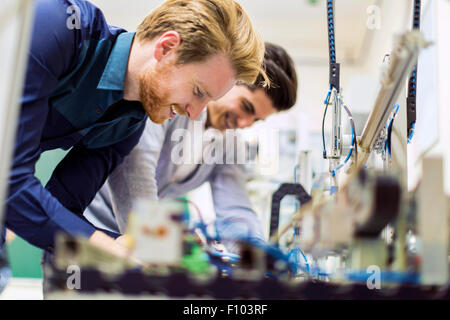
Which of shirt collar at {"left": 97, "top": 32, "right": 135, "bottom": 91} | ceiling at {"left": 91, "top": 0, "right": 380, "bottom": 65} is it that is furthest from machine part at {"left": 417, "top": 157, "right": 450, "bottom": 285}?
ceiling at {"left": 91, "top": 0, "right": 380, "bottom": 65}

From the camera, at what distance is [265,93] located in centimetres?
160

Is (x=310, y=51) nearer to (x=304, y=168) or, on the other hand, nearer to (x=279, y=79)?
(x=279, y=79)

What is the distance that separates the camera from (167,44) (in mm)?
964

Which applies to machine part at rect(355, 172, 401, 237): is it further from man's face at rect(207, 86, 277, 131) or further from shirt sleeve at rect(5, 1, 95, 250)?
man's face at rect(207, 86, 277, 131)

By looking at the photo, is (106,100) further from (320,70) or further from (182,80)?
(320,70)

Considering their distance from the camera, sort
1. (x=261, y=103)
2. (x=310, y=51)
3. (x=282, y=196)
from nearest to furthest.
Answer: (x=282, y=196) → (x=261, y=103) → (x=310, y=51)

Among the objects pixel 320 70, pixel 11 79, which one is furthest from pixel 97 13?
pixel 320 70

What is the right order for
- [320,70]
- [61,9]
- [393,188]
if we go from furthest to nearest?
[320,70] → [61,9] → [393,188]

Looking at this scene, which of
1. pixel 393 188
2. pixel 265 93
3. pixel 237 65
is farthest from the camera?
pixel 265 93

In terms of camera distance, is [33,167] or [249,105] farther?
[249,105]

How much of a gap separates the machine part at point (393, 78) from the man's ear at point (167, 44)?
414 mm

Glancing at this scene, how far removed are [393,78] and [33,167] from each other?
21.4 inches

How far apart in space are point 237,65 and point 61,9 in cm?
40

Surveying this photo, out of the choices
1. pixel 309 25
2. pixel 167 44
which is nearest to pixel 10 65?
pixel 167 44
